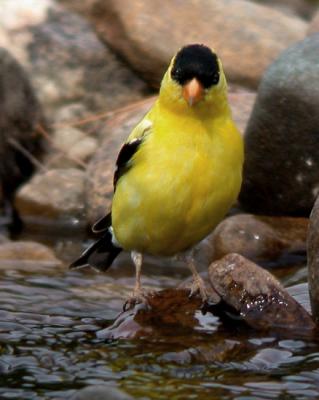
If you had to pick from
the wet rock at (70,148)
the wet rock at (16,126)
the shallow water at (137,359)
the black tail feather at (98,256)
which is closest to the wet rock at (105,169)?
the wet rock at (70,148)

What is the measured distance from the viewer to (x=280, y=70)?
27.4ft

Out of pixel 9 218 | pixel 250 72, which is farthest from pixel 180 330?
pixel 250 72

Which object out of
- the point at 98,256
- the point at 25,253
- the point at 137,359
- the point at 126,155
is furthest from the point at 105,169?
the point at 137,359

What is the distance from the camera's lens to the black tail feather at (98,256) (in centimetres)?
751

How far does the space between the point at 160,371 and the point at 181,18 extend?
6231mm

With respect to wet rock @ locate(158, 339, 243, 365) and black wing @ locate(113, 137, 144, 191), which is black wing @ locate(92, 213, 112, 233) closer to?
black wing @ locate(113, 137, 144, 191)

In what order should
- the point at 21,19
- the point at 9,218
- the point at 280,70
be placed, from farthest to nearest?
the point at 21,19 < the point at 9,218 < the point at 280,70

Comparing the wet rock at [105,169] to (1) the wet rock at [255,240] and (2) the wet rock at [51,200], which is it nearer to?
(2) the wet rock at [51,200]

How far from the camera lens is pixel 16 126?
10.7 m

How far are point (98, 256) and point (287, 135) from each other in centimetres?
179

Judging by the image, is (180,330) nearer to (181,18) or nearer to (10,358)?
(10,358)

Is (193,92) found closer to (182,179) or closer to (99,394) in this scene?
(182,179)

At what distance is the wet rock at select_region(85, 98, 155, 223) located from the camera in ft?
30.4

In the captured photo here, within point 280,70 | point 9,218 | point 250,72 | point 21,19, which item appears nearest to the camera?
point 280,70
